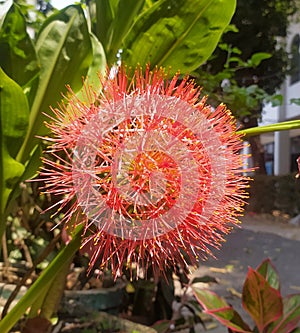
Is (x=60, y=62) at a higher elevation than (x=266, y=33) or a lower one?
lower

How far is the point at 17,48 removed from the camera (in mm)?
429

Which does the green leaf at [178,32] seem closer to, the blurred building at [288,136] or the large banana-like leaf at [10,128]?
the large banana-like leaf at [10,128]

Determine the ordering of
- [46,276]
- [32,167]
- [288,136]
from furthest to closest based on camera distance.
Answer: [288,136], [32,167], [46,276]

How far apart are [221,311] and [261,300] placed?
53 mm

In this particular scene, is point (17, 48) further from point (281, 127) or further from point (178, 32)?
point (281, 127)

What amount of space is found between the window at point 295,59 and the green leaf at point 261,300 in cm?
251

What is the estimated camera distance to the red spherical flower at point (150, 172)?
193 mm

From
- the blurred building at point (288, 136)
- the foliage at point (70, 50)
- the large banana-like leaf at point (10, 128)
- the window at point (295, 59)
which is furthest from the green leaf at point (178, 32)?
the window at point (295, 59)

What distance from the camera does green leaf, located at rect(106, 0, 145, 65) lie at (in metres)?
0.45

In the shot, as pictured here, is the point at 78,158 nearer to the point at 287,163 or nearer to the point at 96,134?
the point at 96,134

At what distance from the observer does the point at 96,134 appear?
8.0 inches

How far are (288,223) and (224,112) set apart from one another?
9.36 ft


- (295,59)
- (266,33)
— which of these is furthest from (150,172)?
(295,59)

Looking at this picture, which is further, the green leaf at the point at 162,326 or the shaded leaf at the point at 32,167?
the green leaf at the point at 162,326
